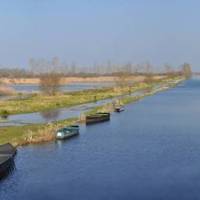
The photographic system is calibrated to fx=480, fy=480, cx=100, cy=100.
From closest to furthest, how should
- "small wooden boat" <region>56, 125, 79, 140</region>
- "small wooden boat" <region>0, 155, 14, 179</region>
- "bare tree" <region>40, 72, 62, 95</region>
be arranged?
1. "small wooden boat" <region>0, 155, 14, 179</region>
2. "small wooden boat" <region>56, 125, 79, 140</region>
3. "bare tree" <region>40, 72, 62, 95</region>

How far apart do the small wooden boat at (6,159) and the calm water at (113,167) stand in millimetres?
637

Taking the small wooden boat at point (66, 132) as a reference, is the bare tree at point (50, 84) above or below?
above

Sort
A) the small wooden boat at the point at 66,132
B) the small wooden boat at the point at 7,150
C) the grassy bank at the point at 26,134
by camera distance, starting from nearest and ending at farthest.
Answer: the small wooden boat at the point at 7,150, the grassy bank at the point at 26,134, the small wooden boat at the point at 66,132

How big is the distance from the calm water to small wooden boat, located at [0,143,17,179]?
0.64 meters

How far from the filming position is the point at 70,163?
113 feet

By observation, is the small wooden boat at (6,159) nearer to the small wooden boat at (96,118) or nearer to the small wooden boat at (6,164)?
the small wooden boat at (6,164)

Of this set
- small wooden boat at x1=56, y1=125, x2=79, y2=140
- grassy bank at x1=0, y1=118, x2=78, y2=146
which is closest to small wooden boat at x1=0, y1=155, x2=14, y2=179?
grassy bank at x1=0, y1=118, x2=78, y2=146

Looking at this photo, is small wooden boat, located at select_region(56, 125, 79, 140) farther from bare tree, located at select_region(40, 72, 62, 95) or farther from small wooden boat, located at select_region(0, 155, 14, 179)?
bare tree, located at select_region(40, 72, 62, 95)

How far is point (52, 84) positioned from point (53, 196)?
75149 mm

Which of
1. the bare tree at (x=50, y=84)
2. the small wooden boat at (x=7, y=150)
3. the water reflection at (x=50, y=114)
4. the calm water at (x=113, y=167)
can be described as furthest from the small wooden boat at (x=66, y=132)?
the bare tree at (x=50, y=84)

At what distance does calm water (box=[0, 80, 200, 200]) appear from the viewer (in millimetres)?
26844

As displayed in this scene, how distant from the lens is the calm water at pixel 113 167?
88.1 ft

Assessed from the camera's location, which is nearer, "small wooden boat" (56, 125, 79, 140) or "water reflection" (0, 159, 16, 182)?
"water reflection" (0, 159, 16, 182)

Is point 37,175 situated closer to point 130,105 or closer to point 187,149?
point 187,149
